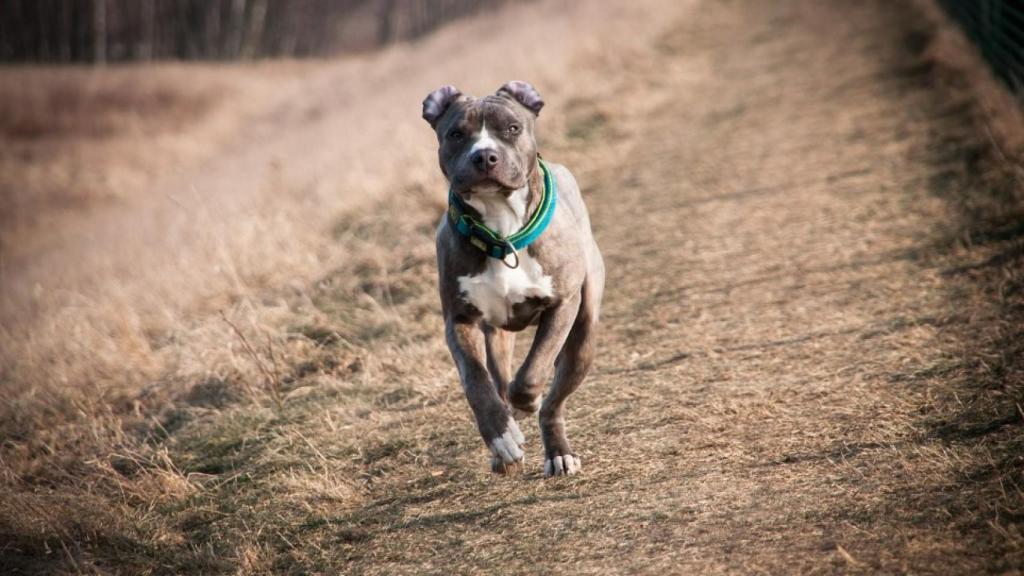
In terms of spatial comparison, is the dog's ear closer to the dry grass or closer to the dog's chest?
the dog's chest

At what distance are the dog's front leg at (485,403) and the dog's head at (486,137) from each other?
67 cm

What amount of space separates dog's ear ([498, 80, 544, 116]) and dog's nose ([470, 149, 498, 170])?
2.20 ft

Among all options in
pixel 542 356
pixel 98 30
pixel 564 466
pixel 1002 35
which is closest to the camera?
pixel 542 356

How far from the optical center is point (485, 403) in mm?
4199

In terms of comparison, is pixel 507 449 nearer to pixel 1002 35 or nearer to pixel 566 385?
pixel 566 385

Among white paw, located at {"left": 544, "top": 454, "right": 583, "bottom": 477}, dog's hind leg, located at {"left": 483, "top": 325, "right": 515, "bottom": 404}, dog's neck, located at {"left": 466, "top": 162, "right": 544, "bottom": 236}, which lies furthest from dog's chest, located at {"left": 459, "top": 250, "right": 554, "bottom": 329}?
white paw, located at {"left": 544, "top": 454, "right": 583, "bottom": 477}

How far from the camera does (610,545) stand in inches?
150

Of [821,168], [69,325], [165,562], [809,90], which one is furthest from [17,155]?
[165,562]

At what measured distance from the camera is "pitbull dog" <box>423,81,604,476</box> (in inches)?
165

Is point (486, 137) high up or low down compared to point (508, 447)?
up

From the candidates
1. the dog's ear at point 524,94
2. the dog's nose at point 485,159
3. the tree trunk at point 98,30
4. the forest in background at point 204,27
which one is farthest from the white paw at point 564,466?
the tree trunk at point 98,30

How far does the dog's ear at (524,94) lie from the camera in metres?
4.69

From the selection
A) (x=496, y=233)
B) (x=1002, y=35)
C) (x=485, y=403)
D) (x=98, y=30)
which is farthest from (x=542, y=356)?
(x=98, y=30)

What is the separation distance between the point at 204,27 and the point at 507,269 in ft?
154
